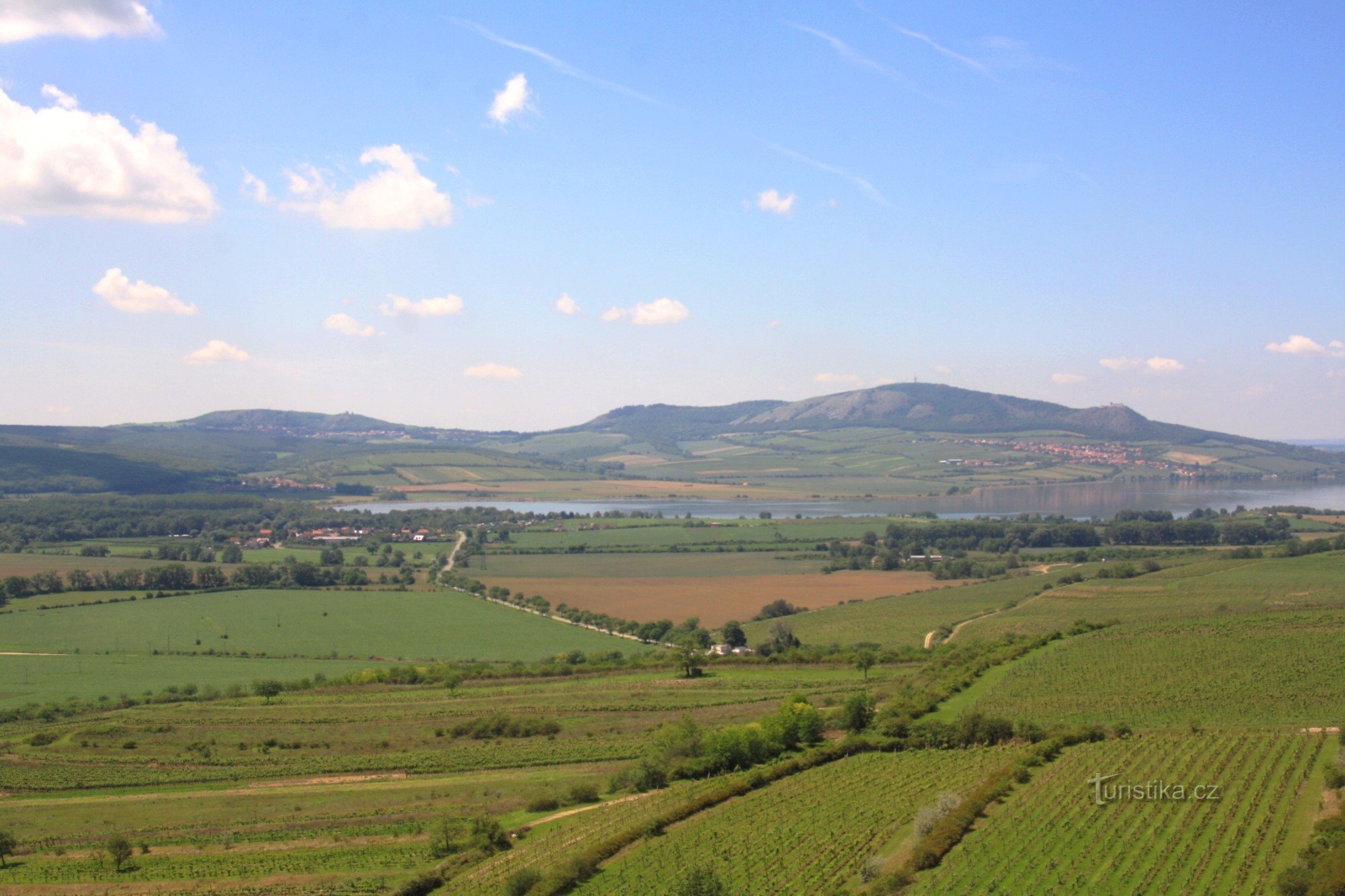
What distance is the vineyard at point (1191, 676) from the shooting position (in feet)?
111

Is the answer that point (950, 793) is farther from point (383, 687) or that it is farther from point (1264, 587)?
point (1264, 587)

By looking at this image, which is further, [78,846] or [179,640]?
[179,640]

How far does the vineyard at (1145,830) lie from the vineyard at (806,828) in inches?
87.9

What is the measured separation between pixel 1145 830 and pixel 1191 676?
750 inches

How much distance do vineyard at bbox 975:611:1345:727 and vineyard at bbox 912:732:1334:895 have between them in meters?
5.78

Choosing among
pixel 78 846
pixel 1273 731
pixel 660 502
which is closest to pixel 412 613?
pixel 78 846

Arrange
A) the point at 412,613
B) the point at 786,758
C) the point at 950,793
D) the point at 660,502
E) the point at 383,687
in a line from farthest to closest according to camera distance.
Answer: the point at 660,502 < the point at 412,613 < the point at 383,687 < the point at 786,758 < the point at 950,793

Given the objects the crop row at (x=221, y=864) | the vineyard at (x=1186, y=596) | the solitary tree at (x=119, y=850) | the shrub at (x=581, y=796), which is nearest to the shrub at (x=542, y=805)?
the shrub at (x=581, y=796)

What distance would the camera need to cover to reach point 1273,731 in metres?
30.2

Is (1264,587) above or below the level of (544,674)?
above

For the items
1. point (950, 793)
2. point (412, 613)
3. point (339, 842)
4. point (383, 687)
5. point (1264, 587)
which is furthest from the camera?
point (412, 613)

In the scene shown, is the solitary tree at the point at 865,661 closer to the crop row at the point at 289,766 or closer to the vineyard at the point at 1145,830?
the crop row at the point at 289,766

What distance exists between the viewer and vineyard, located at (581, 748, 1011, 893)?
22031mm

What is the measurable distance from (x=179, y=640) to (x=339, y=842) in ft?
123
